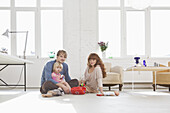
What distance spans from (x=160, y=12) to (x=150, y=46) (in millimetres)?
1017

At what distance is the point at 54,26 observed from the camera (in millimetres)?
6770

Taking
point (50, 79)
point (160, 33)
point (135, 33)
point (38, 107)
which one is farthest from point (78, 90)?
point (160, 33)

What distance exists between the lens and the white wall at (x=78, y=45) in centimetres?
632

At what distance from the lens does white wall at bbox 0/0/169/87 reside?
6320 millimetres

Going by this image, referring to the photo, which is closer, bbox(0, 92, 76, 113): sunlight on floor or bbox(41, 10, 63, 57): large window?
bbox(0, 92, 76, 113): sunlight on floor

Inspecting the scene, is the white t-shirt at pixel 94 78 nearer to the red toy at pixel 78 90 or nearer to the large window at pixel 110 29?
the red toy at pixel 78 90

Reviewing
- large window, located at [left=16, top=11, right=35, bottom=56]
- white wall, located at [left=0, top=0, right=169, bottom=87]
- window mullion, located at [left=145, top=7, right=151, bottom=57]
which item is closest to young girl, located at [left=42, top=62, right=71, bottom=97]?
white wall, located at [left=0, top=0, right=169, bottom=87]

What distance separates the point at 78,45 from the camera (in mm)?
6410

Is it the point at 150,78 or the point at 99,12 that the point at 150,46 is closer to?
the point at 150,78

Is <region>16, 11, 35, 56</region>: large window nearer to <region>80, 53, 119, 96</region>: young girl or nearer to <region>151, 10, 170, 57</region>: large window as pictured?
<region>80, 53, 119, 96</region>: young girl

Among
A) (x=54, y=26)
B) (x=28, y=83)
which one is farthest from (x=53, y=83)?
(x=54, y=26)

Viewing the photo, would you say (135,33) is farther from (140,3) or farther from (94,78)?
(94,78)

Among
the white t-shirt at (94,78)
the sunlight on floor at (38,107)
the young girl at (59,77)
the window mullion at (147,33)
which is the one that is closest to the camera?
the sunlight on floor at (38,107)

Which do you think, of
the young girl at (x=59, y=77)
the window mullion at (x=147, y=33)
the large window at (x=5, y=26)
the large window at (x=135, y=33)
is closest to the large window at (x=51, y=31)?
the large window at (x=5, y=26)
